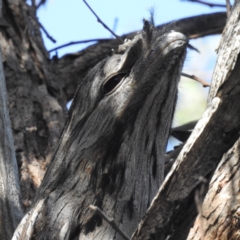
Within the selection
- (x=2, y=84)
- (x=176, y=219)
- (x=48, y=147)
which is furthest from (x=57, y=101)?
(x=176, y=219)

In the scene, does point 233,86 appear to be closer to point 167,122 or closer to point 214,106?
Result: point 214,106

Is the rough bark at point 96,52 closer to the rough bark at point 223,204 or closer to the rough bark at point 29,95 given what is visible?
the rough bark at point 29,95

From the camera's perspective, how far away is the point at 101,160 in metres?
2.98

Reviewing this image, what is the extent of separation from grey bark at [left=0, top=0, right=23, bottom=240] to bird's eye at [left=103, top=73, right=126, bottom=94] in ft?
1.89

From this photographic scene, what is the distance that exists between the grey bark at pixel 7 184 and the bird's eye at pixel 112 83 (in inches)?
22.7

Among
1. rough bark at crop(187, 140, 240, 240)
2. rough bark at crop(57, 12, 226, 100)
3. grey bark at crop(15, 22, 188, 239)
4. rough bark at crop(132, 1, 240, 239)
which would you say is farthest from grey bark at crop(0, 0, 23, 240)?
rough bark at crop(57, 12, 226, 100)

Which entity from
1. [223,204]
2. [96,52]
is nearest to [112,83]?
[223,204]

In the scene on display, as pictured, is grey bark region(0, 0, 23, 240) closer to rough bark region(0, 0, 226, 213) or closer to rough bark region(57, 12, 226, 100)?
rough bark region(0, 0, 226, 213)

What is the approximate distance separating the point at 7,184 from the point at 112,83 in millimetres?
725

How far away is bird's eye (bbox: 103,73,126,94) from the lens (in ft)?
10.0

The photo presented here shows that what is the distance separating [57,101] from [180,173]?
2.35 meters

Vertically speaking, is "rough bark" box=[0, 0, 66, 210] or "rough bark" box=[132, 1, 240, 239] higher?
"rough bark" box=[0, 0, 66, 210]

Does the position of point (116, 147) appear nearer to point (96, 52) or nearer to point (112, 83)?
point (112, 83)

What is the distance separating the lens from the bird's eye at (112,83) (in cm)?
305
